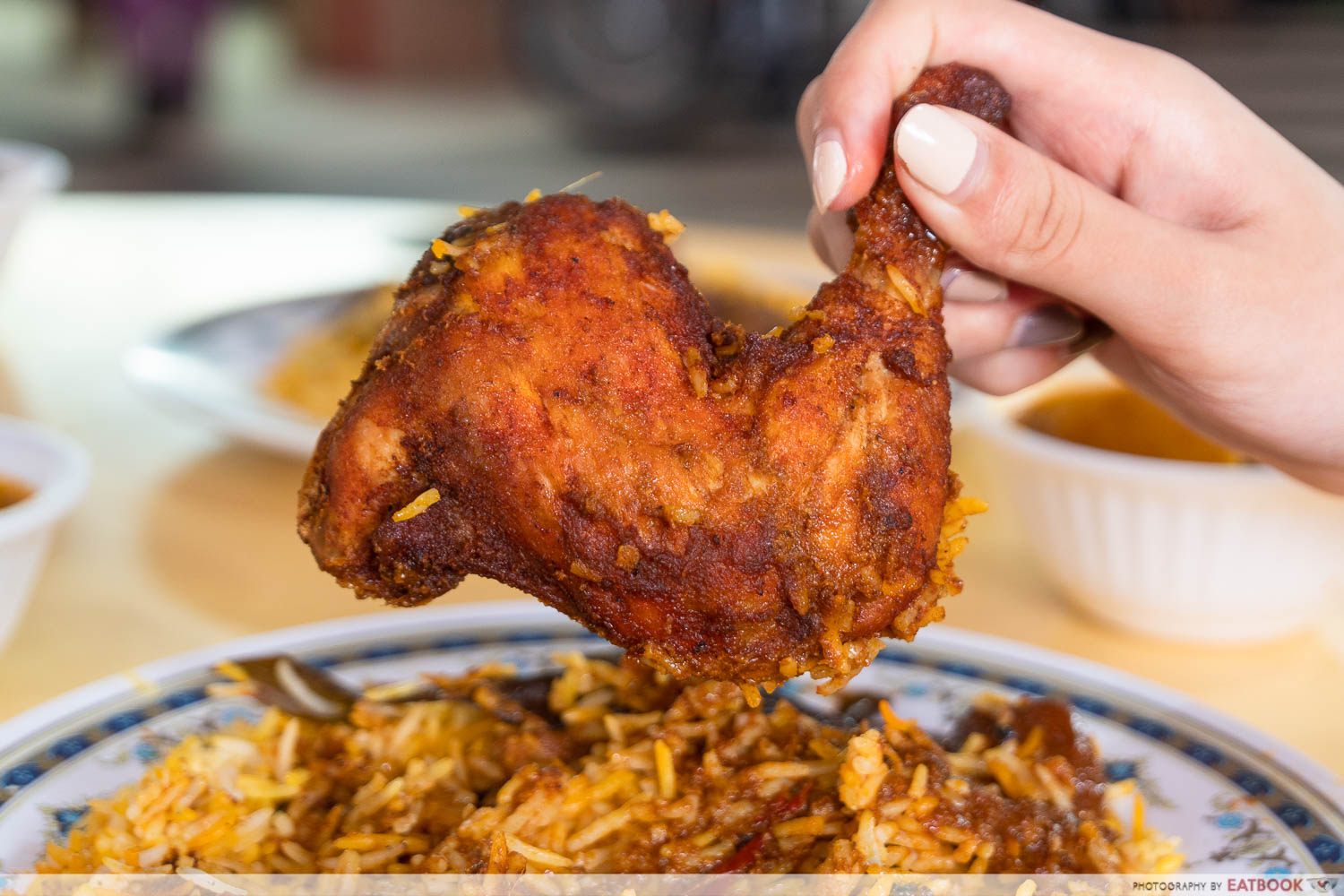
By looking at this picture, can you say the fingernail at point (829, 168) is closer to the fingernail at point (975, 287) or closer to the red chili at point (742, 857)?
the fingernail at point (975, 287)

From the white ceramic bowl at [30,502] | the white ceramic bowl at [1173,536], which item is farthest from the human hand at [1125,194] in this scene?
the white ceramic bowl at [30,502]

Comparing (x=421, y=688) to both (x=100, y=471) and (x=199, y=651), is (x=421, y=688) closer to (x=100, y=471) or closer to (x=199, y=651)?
(x=199, y=651)

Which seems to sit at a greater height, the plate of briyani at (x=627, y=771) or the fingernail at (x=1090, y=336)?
the fingernail at (x=1090, y=336)

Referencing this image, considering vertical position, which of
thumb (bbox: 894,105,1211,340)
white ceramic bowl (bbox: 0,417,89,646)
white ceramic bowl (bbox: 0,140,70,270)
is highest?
thumb (bbox: 894,105,1211,340)

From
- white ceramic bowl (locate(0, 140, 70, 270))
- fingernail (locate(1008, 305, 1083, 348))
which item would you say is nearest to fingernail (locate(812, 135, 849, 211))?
fingernail (locate(1008, 305, 1083, 348))

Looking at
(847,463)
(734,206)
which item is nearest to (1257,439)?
(847,463)

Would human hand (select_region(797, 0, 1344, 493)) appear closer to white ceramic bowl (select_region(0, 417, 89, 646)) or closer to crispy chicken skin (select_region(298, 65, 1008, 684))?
crispy chicken skin (select_region(298, 65, 1008, 684))
